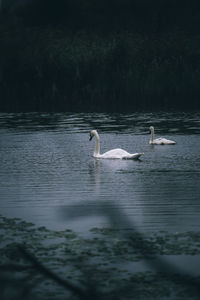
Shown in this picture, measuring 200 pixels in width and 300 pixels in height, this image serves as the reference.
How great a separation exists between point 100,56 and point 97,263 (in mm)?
83870

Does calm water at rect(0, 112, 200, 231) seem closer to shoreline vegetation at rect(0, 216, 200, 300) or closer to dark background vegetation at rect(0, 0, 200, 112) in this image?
shoreline vegetation at rect(0, 216, 200, 300)

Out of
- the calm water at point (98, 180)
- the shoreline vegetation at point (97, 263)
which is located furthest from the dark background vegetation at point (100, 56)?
the shoreline vegetation at point (97, 263)

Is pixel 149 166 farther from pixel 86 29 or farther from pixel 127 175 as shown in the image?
pixel 86 29

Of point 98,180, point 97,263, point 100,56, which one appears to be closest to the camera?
point 97,263

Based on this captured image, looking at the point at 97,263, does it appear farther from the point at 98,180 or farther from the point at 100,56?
the point at 100,56

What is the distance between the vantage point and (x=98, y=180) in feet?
74.2

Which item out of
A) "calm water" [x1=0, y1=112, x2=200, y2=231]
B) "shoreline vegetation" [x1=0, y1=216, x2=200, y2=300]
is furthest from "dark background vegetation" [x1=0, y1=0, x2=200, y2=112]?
"shoreline vegetation" [x1=0, y1=216, x2=200, y2=300]

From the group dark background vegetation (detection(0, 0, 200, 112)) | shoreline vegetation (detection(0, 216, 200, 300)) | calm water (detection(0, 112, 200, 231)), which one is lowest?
shoreline vegetation (detection(0, 216, 200, 300))

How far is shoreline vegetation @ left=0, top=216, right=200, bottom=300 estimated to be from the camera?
10.6 meters

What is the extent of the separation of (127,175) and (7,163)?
232 inches

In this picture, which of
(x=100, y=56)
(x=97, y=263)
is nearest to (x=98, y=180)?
(x=97, y=263)

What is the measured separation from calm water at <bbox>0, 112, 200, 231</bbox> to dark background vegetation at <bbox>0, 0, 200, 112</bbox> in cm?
2833

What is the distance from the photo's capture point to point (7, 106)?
7381 cm

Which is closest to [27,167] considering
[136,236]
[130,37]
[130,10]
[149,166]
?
[149,166]
